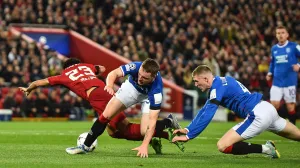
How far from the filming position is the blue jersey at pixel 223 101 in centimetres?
1030

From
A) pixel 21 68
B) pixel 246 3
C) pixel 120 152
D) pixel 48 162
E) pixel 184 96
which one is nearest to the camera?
pixel 48 162

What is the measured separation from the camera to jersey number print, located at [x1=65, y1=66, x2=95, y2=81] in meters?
12.6

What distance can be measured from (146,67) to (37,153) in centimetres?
242

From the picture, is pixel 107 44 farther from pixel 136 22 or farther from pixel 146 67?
pixel 146 67

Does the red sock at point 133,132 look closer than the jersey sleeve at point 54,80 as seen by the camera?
No

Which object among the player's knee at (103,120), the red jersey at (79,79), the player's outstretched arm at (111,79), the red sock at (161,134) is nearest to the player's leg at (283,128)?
the red sock at (161,134)

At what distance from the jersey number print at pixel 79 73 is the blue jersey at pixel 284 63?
608 centimetres

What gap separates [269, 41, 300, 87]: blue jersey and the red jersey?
239 inches

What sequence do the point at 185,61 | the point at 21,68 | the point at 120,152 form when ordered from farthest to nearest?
1. the point at 185,61
2. the point at 21,68
3. the point at 120,152

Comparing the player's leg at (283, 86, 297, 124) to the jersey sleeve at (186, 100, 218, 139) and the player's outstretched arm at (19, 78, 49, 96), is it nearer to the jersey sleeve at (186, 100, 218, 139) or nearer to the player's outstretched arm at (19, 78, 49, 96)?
the player's outstretched arm at (19, 78, 49, 96)

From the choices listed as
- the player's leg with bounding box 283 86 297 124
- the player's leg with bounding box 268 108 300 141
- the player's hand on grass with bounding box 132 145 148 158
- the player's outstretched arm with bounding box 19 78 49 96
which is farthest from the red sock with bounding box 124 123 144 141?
the player's leg with bounding box 283 86 297 124

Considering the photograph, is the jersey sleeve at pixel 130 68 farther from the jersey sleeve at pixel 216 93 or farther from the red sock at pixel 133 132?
the jersey sleeve at pixel 216 93

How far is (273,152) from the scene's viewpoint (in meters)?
11.1

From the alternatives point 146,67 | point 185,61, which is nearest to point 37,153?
point 146,67
